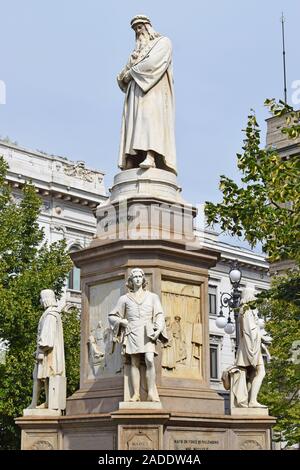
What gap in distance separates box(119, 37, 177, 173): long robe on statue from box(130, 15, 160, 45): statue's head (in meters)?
0.20

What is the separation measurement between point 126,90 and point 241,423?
18.6 feet

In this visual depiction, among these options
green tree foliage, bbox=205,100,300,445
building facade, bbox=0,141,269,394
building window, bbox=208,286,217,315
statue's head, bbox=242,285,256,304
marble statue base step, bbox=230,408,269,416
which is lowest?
marble statue base step, bbox=230,408,269,416

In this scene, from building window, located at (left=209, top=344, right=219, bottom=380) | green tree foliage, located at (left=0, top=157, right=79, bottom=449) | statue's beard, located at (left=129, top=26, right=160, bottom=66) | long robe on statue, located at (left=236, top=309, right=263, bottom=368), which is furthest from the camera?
building window, located at (left=209, top=344, right=219, bottom=380)

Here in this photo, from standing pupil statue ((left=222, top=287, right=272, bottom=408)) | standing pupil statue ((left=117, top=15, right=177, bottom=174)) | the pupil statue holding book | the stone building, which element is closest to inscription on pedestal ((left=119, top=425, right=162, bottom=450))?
the pupil statue holding book

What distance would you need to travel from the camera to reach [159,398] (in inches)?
466

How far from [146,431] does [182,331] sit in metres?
2.01

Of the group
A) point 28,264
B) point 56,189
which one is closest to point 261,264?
point 56,189

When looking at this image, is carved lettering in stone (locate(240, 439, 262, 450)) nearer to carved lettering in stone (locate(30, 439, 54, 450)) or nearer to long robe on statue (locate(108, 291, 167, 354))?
long robe on statue (locate(108, 291, 167, 354))

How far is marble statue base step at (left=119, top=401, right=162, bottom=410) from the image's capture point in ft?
37.1

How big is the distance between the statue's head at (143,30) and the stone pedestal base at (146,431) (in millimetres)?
6224

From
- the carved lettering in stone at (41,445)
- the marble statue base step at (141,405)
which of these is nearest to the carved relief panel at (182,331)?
the marble statue base step at (141,405)

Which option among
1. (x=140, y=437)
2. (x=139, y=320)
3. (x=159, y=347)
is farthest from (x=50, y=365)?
(x=140, y=437)
